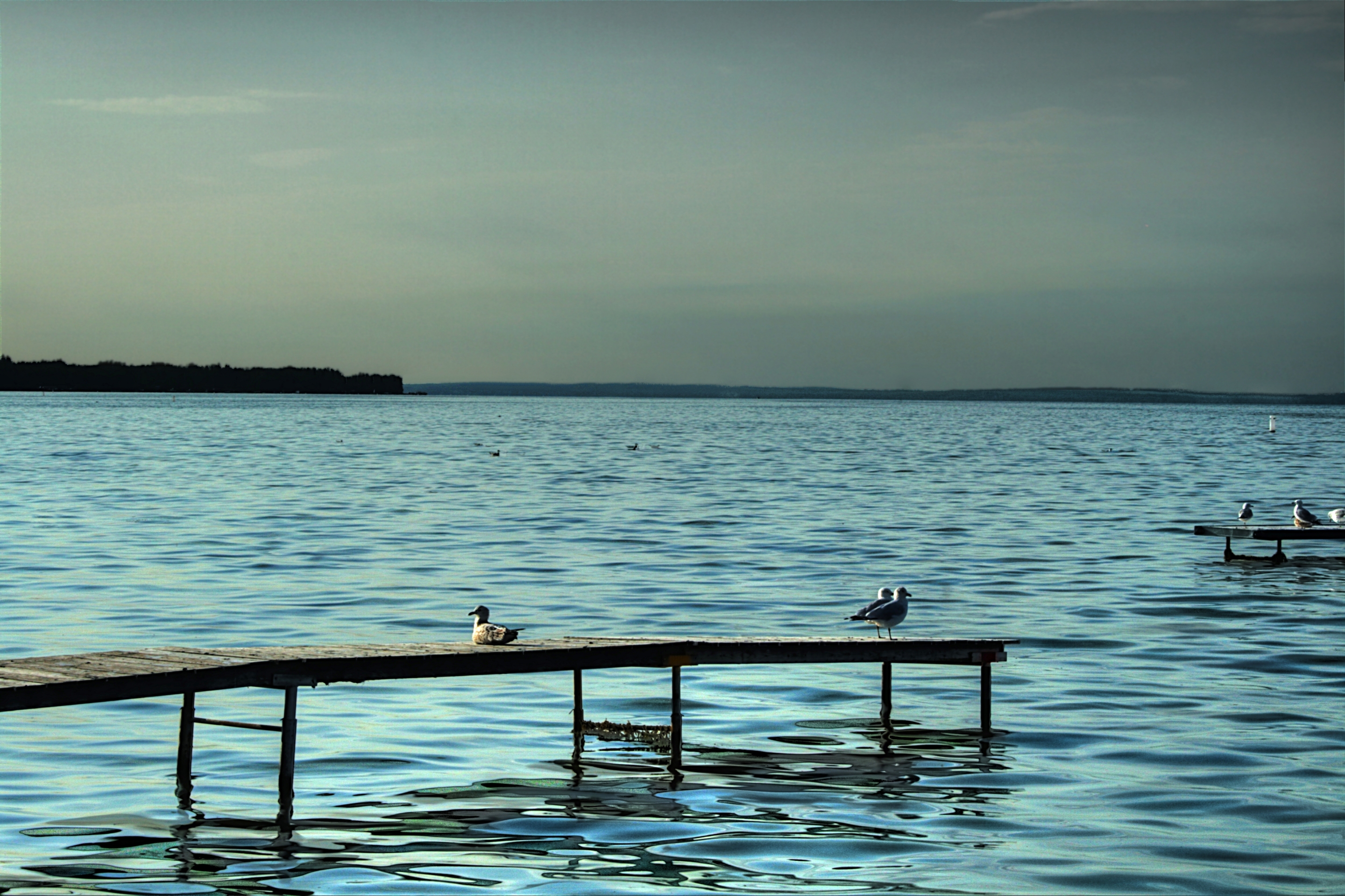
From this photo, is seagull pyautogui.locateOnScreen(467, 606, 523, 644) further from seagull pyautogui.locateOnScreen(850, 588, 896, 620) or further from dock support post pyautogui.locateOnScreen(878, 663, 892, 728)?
dock support post pyautogui.locateOnScreen(878, 663, 892, 728)

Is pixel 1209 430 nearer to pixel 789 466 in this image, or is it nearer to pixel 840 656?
pixel 789 466

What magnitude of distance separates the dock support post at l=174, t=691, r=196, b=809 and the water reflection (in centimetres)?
92

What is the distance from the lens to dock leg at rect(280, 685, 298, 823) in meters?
13.4

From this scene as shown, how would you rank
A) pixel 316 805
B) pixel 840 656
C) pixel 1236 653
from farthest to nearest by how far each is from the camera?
pixel 1236 653
pixel 840 656
pixel 316 805

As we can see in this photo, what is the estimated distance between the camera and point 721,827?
42.9ft

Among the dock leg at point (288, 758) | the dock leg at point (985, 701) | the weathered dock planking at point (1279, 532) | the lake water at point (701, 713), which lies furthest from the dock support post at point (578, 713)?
the weathered dock planking at point (1279, 532)

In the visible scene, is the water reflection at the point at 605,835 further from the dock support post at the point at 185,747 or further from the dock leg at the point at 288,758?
the dock support post at the point at 185,747

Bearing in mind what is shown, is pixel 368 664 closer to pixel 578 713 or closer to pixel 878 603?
pixel 578 713

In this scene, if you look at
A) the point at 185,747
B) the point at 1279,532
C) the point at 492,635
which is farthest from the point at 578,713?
the point at 1279,532

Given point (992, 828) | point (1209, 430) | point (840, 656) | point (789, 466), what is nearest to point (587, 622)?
point (840, 656)

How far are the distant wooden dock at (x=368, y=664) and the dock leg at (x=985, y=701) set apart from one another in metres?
0.01

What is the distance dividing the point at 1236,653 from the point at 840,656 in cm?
939

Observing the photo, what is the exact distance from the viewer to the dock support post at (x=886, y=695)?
17531mm

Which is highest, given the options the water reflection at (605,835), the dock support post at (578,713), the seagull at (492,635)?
the seagull at (492,635)
